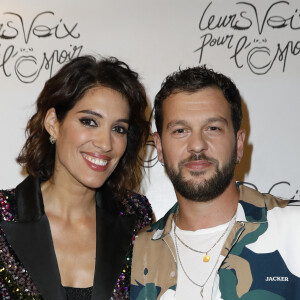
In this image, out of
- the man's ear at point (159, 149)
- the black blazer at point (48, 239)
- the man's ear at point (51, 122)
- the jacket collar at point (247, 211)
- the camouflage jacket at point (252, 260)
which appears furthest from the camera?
the man's ear at point (51, 122)

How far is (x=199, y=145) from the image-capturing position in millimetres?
1938

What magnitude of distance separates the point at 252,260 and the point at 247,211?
0.18m

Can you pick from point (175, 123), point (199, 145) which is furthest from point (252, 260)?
point (175, 123)

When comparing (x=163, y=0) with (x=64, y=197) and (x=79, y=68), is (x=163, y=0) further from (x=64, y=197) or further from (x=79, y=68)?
(x=64, y=197)

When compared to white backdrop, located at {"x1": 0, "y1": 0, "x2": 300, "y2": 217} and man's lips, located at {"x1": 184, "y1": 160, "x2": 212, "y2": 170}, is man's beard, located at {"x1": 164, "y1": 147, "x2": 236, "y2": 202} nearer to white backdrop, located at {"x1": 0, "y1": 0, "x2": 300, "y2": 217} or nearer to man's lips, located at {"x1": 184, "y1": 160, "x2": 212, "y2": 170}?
man's lips, located at {"x1": 184, "y1": 160, "x2": 212, "y2": 170}

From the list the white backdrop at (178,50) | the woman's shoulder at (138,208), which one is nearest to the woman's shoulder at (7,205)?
the woman's shoulder at (138,208)

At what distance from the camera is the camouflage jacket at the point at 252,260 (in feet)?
5.82

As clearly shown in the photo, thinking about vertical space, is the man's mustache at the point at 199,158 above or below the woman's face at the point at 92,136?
below

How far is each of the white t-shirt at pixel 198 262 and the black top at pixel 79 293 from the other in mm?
353

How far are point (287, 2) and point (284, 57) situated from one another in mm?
272

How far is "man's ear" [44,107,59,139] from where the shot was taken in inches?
89.1

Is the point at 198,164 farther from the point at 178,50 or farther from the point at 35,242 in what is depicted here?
the point at 178,50

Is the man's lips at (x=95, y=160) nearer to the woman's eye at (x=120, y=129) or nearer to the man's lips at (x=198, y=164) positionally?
the woman's eye at (x=120, y=129)

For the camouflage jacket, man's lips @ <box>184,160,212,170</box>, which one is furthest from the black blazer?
man's lips @ <box>184,160,212,170</box>
